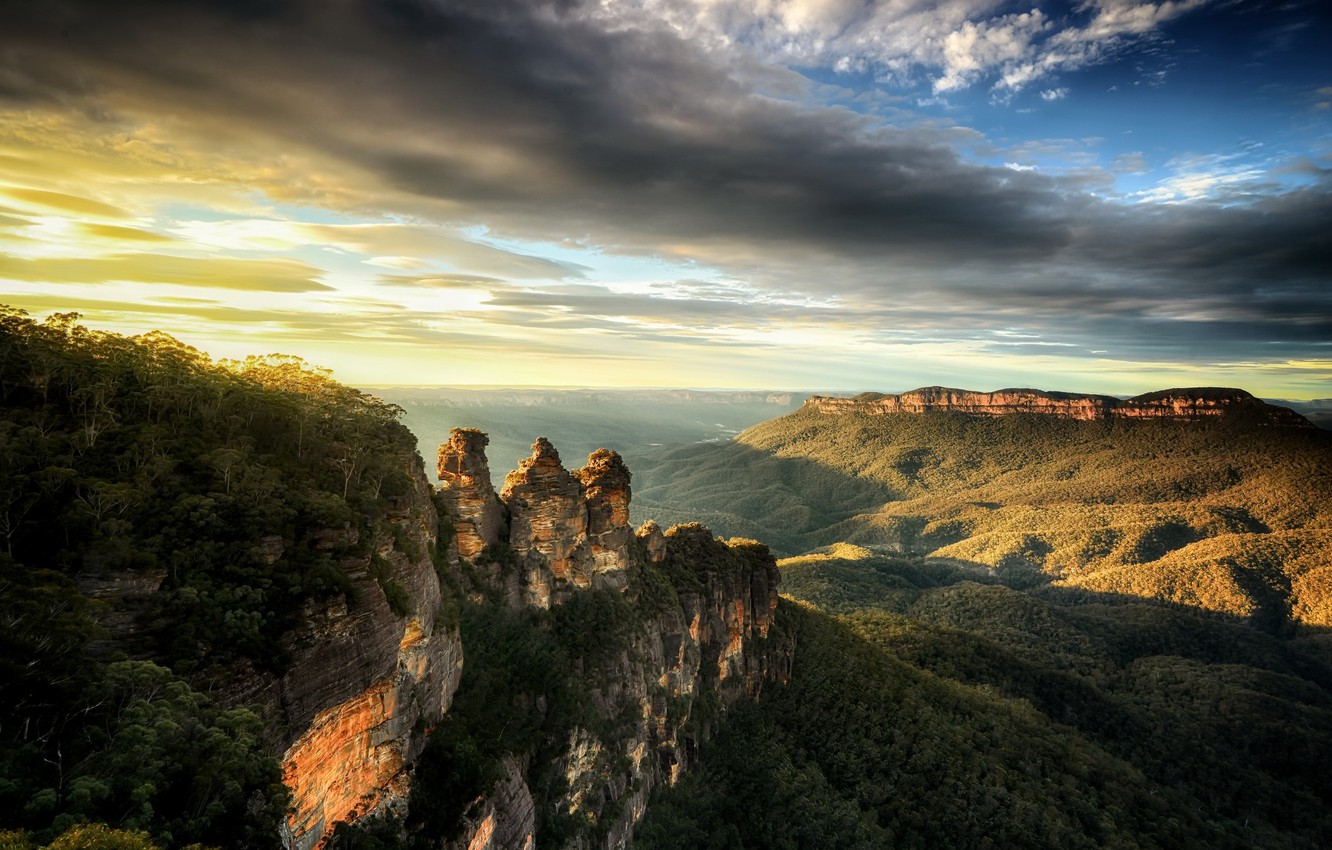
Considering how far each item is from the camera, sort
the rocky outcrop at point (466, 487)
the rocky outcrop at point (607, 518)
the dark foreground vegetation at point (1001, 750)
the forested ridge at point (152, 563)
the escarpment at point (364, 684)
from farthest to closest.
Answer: the dark foreground vegetation at point (1001, 750) → the rocky outcrop at point (607, 518) → the rocky outcrop at point (466, 487) → the escarpment at point (364, 684) → the forested ridge at point (152, 563)

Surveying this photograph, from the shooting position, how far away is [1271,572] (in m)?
160

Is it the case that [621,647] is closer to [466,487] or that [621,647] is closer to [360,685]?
[466,487]

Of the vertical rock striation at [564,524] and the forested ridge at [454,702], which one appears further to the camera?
the vertical rock striation at [564,524]

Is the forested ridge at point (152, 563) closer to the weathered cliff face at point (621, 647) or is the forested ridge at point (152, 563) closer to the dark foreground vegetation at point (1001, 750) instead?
the weathered cliff face at point (621, 647)

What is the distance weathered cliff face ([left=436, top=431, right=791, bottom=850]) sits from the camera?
132 feet

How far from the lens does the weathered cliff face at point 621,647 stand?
1586 inches

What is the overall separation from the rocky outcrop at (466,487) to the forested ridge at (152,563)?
391 inches

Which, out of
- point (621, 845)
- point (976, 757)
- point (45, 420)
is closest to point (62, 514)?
point (45, 420)

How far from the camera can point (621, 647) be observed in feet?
157

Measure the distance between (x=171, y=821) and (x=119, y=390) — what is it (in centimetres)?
2215

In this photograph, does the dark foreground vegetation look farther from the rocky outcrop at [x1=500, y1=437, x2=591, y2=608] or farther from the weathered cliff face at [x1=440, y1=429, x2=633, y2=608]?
the rocky outcrop at [x1=500, y1=437, x2=591, y2=608]

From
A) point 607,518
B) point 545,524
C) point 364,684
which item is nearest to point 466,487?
point 545,524

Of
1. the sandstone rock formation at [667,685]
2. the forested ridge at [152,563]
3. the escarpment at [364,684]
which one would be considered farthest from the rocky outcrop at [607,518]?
the forested ridge at [152,563]

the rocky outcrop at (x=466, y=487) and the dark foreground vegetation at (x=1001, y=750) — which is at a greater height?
the rocky outcrop at (x=466, y=487)
